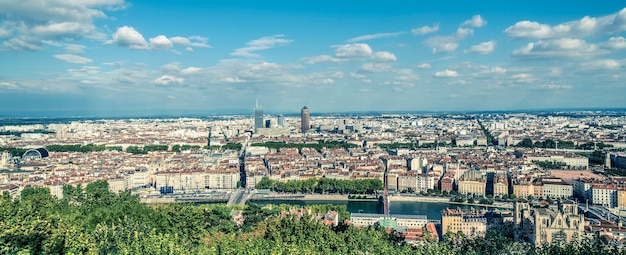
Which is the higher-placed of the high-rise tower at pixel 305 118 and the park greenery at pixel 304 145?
the high-rise tower at pixel 305 118

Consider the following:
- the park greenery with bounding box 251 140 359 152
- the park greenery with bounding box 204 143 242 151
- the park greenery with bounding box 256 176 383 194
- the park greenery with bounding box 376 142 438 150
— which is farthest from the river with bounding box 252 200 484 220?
the park greenery with bounding box 204 143 242 151

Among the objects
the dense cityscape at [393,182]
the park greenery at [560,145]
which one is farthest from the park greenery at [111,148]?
the park greenery at [560,145]

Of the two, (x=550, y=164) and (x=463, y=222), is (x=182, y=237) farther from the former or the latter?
(x=550, y=164)

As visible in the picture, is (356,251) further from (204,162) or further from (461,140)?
(461,140)

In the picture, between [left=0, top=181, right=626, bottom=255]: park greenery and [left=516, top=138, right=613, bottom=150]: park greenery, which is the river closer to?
[left=0, top=181, right=626, bottom=255]: park greenery

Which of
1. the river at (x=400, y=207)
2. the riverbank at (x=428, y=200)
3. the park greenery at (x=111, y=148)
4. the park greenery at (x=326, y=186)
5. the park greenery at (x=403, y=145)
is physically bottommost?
the river at (x=400, y=207)

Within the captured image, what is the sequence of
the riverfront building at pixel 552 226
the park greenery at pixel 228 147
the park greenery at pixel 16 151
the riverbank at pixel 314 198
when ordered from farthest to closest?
the park greenery at pixel 228 147 < the park greenery at pixel 16 151 < the riverbank at pixel 314 198 < the riverfront building at pixel 552 226

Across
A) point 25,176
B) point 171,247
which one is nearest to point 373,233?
point 171,247

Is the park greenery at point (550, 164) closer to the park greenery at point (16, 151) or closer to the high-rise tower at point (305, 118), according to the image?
the high-rise tower at point (305, 118)
